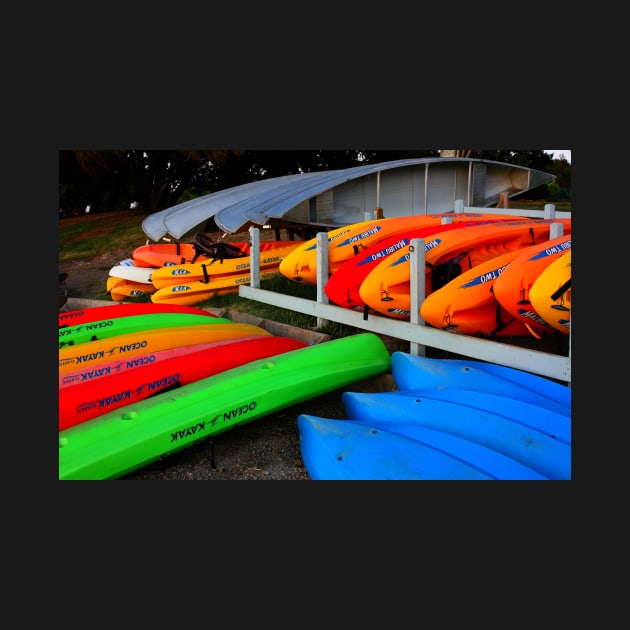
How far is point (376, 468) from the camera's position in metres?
2.32

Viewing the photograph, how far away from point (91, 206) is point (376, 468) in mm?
3190

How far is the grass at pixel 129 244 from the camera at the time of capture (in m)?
4.50

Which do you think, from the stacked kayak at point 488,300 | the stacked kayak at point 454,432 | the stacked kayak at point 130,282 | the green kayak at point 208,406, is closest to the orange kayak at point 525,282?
the stacked kayak at point 488,300

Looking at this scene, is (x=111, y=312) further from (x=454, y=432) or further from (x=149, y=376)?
(x=454, y=432)

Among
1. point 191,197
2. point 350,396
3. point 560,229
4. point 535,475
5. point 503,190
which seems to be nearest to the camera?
point 535,475

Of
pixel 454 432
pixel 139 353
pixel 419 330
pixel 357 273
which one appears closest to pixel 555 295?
pixel 454 432

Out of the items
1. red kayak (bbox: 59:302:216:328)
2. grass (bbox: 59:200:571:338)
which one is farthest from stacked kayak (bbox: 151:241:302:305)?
red kayak (bbox: 59:302:216:328)

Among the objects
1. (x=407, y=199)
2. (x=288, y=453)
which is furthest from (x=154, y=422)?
(x=407, y=199)

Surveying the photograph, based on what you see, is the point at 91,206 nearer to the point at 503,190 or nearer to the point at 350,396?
the point at 350,396

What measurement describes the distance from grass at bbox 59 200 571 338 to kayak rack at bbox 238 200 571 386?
4.4 inches

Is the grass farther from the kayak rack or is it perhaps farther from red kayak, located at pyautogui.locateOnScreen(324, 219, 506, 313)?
red kayak, located at pyautogui.locateOnScreen(324, 219, 506, 313)

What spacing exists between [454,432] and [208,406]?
3.81 ft

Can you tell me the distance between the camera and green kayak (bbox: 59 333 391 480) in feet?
8.06

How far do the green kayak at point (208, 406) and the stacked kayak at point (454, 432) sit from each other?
1.01ft
